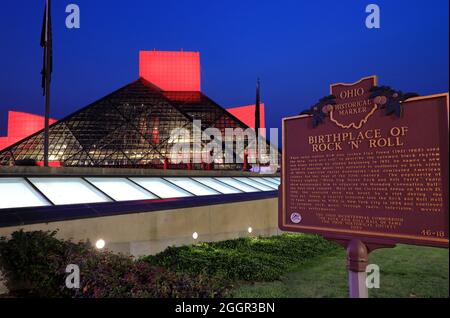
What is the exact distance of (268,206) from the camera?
12.7 m

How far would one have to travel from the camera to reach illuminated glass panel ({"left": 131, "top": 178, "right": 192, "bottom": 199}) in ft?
39.2

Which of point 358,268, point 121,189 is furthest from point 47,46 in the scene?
point 358,268

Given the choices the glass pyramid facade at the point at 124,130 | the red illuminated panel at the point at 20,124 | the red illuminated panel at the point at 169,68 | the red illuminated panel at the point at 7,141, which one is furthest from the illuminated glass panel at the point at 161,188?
the red illuminated panel at the point at 169,68

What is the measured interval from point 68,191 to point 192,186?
4965 millimetres

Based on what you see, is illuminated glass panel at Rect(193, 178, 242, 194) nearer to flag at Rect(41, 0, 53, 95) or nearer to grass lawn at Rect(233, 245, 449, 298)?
grass lawn at Rect(233, 245, 449, 298)

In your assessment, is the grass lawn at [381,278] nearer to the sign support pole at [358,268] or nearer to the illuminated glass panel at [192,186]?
the sign support pole at [358,268]

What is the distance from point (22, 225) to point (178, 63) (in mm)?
56553

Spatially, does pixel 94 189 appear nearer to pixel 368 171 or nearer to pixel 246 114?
pixel 368 171

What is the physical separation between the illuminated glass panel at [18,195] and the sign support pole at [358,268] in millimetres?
7664

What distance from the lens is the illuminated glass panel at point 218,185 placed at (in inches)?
561

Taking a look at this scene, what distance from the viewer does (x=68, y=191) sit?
412 inches
